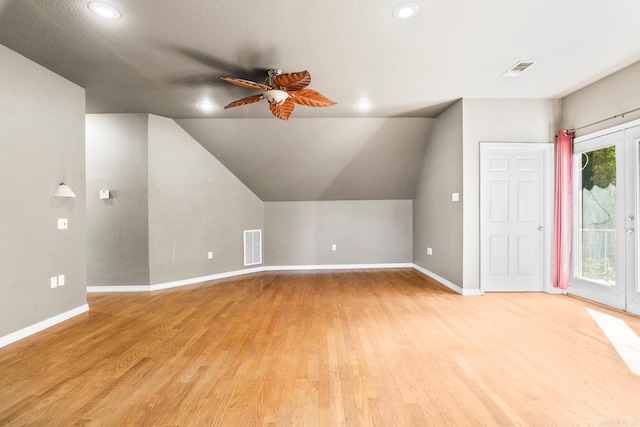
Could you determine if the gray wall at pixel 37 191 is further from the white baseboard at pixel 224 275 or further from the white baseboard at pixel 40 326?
the white baseboard at pixel 224 275

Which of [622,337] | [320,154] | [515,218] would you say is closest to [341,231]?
[320,154]

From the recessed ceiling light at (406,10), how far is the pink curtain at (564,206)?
3.09 meters

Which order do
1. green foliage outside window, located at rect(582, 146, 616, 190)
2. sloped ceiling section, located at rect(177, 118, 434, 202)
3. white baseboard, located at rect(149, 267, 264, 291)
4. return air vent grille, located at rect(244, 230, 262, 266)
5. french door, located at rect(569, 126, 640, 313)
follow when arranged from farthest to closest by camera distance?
return air vent grille, located at rect(244, 230, 262, 266) < sloped ceiling section, located at rect(177, 118, 434, 202) < white baseboard, located at rect(149, 267, 264, 291) < green foliage outside window, located at rect(582, 146, 616, 190) < french door, located at rect(569, 126, 640, 313)

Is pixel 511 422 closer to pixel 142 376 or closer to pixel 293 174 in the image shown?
pixel 142 376

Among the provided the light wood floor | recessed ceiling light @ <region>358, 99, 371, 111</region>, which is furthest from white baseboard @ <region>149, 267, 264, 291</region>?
recessed ceiling light @ <region>358, 99, 371, 111</region>

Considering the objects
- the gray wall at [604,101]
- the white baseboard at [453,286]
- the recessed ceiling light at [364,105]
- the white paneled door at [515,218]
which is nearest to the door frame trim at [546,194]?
the white paneled door at [515,218]

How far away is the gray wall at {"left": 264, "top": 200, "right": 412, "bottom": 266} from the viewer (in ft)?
20.2

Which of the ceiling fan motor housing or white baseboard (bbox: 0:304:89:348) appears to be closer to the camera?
white baseboard (bbox: 0:304:89:348)

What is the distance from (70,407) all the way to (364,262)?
16.9 ft

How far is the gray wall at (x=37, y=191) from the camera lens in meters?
2.63

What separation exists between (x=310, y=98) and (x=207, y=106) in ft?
6.27

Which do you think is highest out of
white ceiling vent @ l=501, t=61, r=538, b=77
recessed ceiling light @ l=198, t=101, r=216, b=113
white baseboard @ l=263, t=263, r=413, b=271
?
white ceiling vent @ l=501, t=61, r=538, b=77

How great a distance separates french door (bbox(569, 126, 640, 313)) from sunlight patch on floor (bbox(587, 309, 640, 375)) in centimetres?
48

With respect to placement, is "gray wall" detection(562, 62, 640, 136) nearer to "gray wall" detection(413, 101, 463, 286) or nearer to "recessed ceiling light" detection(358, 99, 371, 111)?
"gray wall" detection(413, 101, 463, 286)
